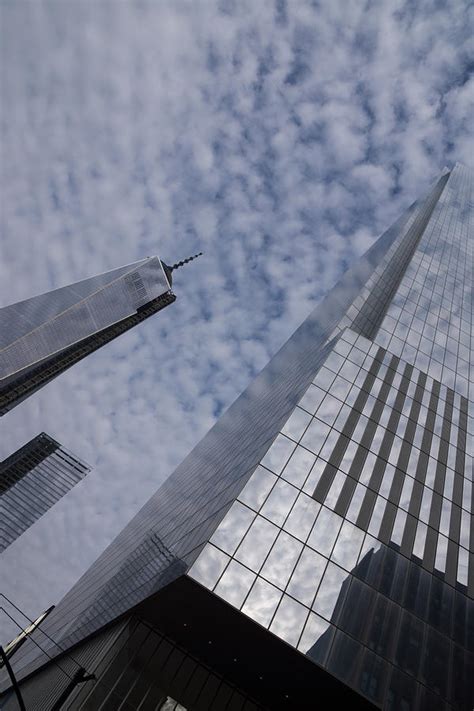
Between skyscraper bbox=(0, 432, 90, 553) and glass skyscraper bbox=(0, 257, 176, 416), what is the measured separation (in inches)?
1630

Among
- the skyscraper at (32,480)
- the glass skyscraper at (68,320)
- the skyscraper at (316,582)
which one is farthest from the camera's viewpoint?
the skyscraper at (32,480)

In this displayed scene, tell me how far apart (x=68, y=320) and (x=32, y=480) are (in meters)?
69.6

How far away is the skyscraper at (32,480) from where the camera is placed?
177250 millimetres

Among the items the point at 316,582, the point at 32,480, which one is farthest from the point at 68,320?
the point at 316,582

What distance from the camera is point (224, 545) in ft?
84.4

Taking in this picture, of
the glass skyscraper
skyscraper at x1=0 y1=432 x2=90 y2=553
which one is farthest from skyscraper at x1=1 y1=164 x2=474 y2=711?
skyscraper at x1=0 y1=432 x2=90 y2=553

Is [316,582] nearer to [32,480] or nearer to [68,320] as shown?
[68,320]

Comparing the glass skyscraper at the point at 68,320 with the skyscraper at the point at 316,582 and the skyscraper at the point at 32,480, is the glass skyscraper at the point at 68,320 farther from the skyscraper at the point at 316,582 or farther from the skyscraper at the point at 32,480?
the skyscraper at the point at 316,582

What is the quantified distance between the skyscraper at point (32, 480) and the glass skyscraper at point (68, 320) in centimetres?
4140

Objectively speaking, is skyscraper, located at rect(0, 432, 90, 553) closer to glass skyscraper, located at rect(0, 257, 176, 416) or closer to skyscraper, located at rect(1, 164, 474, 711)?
glass skyscraper, located at rect(0, 257, 176, 416)

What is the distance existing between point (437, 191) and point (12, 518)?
175630mm

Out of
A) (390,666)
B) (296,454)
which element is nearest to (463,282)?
(296,454)

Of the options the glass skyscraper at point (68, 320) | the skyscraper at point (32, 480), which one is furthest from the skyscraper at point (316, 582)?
the skyscraper at point (32, 480)

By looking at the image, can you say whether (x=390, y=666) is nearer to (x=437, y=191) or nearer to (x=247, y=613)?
(x=247, y=613)
